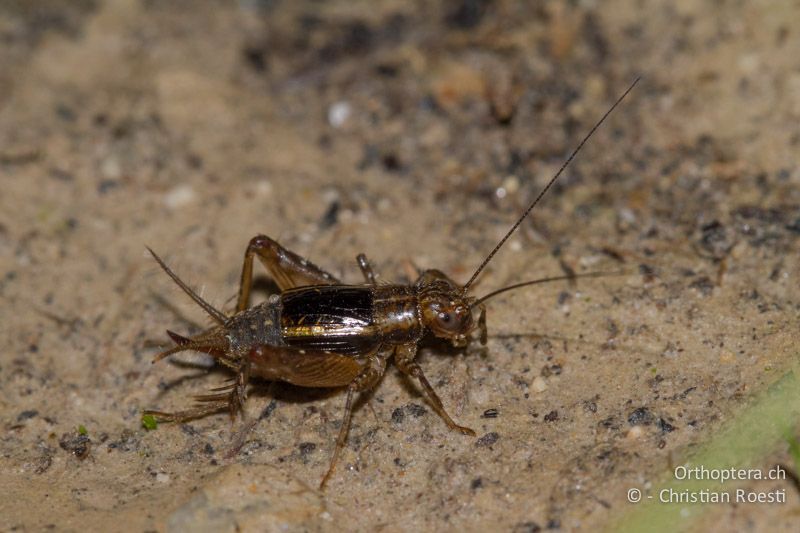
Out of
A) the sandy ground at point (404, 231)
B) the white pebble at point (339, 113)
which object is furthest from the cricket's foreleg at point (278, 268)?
the white pebble at point (339, 113)

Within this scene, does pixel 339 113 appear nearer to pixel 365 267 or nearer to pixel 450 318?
pixel 365 267

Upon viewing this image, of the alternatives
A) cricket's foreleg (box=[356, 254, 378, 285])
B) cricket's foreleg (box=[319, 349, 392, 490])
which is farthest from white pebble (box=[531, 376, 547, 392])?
cricket's foreleg (box=[356, 254, 378, 285])

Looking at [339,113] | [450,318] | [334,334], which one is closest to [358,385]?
[334,334]

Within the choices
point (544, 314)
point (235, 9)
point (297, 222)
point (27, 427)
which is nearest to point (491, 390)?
point (544, 314)

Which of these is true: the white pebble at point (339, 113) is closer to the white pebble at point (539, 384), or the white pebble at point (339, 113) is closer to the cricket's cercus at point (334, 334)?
the cricket's cercus at point (334, 334)

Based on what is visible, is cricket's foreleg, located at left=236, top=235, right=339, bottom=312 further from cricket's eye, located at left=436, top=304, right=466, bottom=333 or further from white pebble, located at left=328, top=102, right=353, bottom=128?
white pebble, located at left=328, top=102, right=353, bottom=128

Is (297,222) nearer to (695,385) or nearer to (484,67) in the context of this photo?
(484,67)
